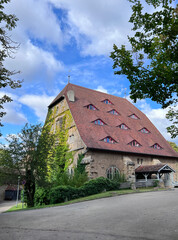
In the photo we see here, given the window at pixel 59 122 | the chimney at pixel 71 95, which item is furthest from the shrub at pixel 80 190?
the chimney at pixel 71 95

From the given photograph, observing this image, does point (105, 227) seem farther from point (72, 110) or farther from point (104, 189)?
point (72, 110)

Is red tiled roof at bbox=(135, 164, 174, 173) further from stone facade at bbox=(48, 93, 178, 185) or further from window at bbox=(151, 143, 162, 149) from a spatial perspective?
window at bbox=(151, 143, 162, 149)

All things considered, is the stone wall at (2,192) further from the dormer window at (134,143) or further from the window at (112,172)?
the dormer window at (134,143)

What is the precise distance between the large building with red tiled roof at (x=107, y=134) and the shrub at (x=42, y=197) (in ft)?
19.7

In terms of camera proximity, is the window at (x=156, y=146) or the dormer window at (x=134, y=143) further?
the window at (x=156, y=146)

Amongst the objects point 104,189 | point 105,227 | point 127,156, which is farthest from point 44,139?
point 105,227

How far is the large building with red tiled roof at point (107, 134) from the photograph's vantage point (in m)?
26.4

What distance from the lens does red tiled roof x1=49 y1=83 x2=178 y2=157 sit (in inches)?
1091

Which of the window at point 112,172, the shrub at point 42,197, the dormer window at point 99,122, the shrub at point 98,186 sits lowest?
the shrub at point 42,197

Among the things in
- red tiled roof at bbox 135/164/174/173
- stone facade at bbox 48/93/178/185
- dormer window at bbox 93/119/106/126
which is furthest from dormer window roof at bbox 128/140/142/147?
dormer window at bbox 93/119/106/126

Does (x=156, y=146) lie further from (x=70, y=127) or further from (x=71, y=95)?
(x=71, y=95)

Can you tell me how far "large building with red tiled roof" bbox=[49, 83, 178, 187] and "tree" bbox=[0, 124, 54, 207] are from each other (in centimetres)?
557

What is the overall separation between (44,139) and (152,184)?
13663 mm

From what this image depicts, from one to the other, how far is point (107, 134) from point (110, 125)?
3.12m
